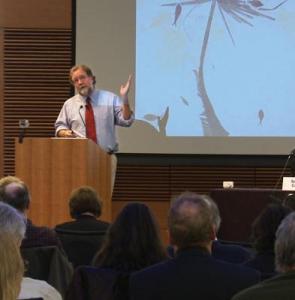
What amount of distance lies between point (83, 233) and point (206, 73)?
4568 mm

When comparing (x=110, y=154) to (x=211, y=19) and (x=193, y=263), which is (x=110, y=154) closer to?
(x=211, y=19)

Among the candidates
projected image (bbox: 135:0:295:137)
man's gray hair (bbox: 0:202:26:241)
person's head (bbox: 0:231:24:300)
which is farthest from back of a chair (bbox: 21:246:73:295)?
projected image (bbox: 135:0:295:137)

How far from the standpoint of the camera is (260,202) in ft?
20.2

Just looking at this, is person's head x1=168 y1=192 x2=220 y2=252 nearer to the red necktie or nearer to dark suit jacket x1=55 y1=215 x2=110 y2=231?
dark suit jacket x1=55 y1=215 x2=110 y2=231

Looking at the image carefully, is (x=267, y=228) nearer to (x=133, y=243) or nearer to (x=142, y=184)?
(x=133, y=243)

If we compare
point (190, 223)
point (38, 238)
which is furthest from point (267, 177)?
point (190, 223)

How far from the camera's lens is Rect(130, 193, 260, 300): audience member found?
8.50ft

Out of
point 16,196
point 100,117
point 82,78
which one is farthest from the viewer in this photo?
point 100,117

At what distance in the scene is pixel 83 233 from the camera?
4254 mm

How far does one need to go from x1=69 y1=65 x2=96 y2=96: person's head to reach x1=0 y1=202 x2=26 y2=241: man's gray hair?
161 inches

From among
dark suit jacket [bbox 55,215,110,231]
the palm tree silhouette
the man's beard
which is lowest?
dark suit jacket [bbox 55,215,110,231]

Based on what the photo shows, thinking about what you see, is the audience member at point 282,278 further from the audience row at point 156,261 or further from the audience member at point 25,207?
the audience member at point 25,207

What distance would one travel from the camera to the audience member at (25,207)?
3725mm

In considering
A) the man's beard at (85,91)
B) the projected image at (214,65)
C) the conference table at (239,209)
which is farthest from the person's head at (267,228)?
the projected image at (214,65)
